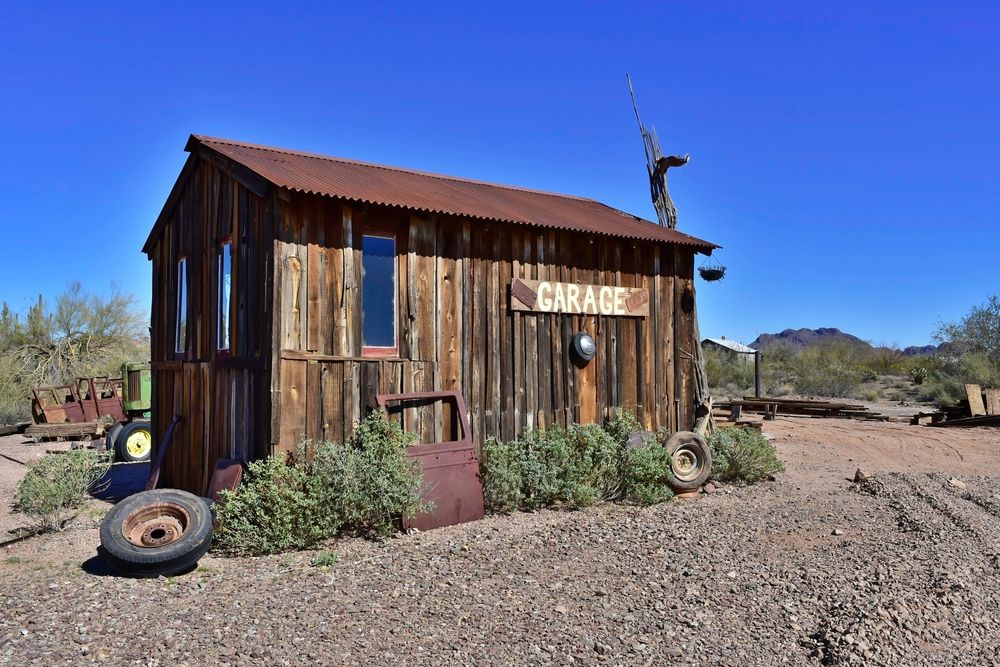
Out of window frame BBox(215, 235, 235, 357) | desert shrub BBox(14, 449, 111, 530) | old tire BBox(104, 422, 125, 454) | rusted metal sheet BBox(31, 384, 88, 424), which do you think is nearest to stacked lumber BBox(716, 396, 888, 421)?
old tire BBox(104, 422, 125, 454)

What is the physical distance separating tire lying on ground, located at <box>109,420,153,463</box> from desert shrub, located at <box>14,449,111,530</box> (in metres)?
5.24

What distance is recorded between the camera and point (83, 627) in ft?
16.3

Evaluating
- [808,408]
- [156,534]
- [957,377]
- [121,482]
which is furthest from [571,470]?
[957,377]

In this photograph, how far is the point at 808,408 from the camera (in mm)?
22625

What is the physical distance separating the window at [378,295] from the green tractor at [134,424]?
666cm

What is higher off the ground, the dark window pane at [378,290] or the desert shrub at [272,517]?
the dark window pane at [378,290]

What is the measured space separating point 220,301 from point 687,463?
21.0ft

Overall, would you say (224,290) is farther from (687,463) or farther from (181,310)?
(687,463)

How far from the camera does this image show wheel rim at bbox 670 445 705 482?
10.3 m

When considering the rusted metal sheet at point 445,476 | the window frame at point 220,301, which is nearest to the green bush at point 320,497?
the rusted metal sheet at point 445,476

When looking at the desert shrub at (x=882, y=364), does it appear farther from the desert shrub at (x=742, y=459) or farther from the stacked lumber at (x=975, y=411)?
the desert shrub at (x=742, y=459)

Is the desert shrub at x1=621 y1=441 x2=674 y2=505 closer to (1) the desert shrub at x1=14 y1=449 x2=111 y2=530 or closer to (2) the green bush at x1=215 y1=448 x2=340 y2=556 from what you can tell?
(2) the green bush at x1=215 y1=448 x2=340 y2=556

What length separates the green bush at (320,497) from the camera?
7.05m

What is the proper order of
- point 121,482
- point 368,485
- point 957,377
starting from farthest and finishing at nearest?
point 957,377
point 121,482
point 368,485
